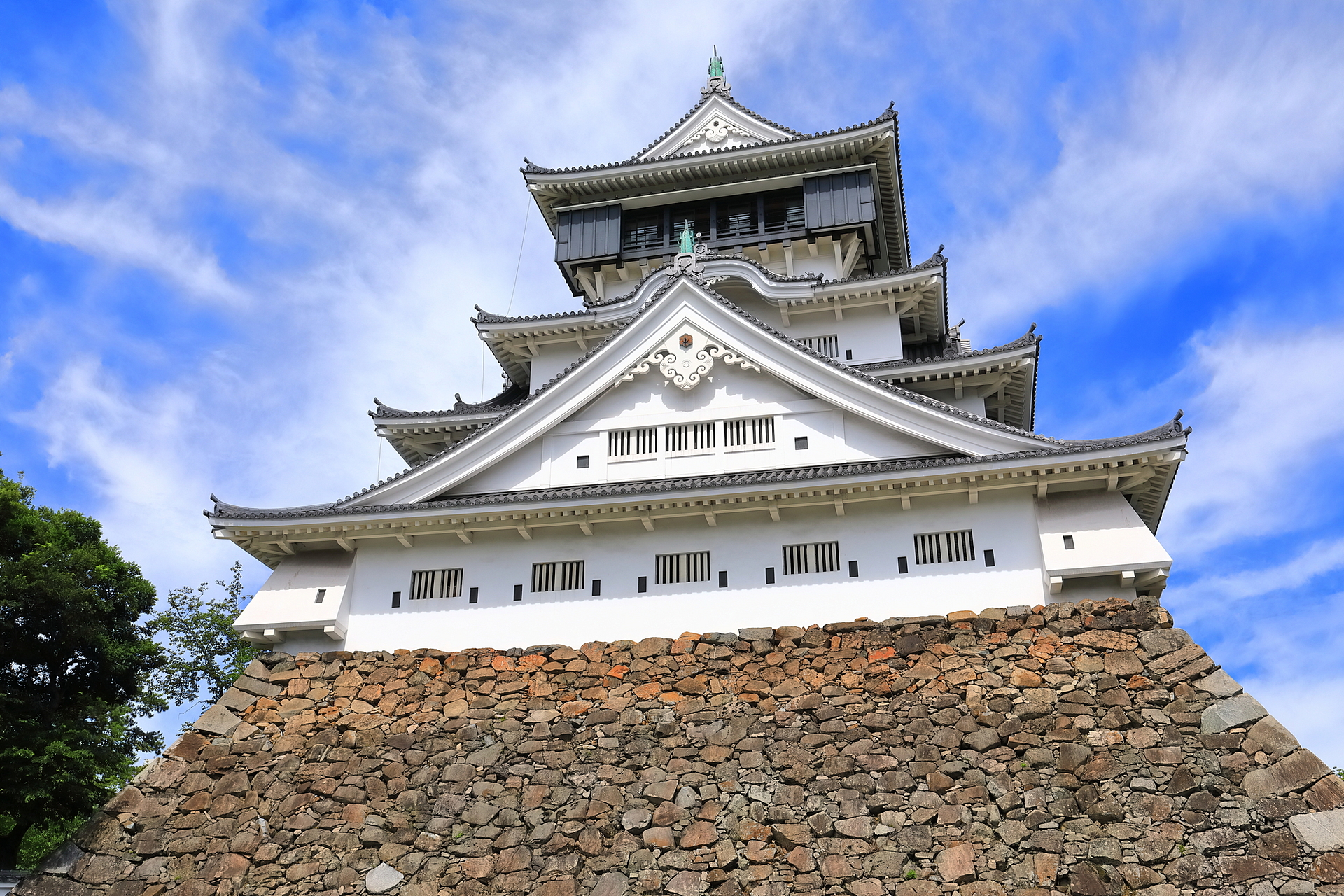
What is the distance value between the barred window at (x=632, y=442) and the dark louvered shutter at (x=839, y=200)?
286 inches

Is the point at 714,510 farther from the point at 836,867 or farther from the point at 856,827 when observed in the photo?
the point at 836,867

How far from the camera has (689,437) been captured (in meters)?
15.8

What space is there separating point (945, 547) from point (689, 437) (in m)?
4.16

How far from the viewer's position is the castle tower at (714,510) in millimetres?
13492

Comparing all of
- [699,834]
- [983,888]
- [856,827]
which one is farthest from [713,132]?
[983,888]

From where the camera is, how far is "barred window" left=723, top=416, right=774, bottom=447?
1553 centimetres

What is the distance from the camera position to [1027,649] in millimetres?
12633

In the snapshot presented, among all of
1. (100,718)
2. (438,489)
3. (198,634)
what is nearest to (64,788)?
(100,718)

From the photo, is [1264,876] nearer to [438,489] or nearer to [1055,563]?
[1055,563]

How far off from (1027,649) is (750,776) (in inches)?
146

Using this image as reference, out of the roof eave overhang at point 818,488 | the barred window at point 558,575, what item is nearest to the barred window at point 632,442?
the roof eave overhang at point 818,488

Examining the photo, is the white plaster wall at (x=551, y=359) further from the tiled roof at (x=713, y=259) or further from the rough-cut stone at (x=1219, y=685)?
the rough-cut stone at (x=1219, y=685)

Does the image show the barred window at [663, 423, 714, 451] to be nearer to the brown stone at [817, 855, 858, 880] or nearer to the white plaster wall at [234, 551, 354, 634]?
the white plaster wall at [234, 551, 354, 634]

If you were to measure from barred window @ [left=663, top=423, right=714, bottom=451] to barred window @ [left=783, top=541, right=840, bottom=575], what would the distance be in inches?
90.3
